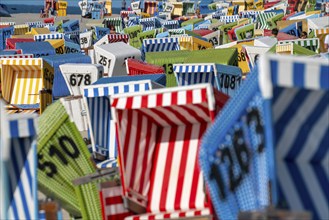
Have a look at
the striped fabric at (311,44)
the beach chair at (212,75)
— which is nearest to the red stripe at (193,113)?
the beach chair at (212,75)

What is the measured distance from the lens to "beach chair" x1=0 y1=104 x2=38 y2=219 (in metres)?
4.48

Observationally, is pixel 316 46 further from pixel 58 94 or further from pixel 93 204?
pixel 93 204

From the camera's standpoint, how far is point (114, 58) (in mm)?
15016

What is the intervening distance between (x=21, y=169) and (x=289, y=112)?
1.62 metres

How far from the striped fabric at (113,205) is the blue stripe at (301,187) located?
213 cm

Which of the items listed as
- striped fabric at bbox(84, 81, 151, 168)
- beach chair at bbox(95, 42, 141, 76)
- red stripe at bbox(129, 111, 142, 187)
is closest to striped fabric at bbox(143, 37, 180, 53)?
beach chair at bbox(95, 42, 141, 76)

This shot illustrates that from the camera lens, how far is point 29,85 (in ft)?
43.9

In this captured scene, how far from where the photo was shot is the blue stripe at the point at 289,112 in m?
3.98

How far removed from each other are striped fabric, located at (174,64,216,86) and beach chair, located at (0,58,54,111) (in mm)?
2664

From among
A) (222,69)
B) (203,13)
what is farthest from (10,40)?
(203,13)

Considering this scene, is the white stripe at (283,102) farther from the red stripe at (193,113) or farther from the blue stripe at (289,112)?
the red stripe at (193,113)

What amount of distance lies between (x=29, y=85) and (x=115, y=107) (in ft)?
25.0

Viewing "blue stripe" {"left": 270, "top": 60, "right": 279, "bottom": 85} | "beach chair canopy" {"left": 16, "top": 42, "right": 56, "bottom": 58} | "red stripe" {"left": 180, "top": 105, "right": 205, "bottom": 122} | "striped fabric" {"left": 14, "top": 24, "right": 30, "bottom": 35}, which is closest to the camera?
"blue stripe" {"left": 270, "top": 60, "right": 279, "bottom": 85}

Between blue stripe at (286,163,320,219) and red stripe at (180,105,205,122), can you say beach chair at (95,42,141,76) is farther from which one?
blue stripe at (286,163,320,219)
